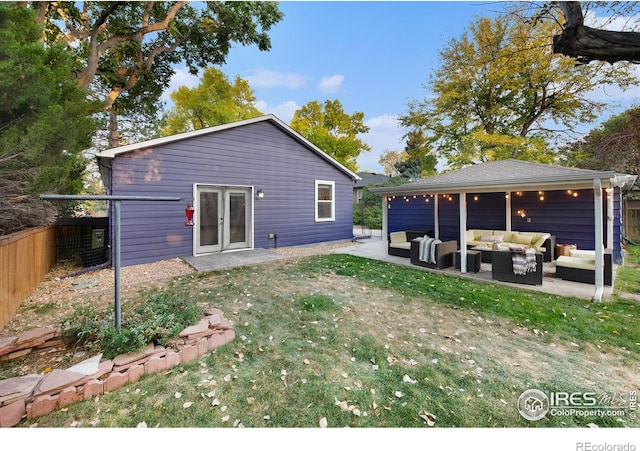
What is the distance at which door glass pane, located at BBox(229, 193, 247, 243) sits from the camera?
8.40 metres

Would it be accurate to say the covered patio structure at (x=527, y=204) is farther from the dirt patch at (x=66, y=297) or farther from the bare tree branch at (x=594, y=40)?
the dirt patch at (x=66, y=297)

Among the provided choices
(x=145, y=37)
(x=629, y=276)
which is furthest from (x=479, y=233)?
(x=145, y=37)

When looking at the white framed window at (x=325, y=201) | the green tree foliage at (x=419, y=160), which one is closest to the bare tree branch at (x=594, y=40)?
the white framed window at (x=325, y=201)

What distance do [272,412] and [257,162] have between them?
25.8 ft

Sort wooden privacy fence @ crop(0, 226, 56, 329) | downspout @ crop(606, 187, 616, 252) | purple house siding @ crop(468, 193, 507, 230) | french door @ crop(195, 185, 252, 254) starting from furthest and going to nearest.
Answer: purple house siding @ crop(468, 193, 507, 230)
french door @ crop(195, 185, 252, 254)
downspout @ crop(606, 187, 616, 252)
wooden privacy fence @ crop(0, 226, 56, 329)

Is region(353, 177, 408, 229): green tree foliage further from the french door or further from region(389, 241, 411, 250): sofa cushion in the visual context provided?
the french door

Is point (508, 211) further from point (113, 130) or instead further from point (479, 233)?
point (113, 130)

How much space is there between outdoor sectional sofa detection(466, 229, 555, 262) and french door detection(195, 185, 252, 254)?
6.89 m

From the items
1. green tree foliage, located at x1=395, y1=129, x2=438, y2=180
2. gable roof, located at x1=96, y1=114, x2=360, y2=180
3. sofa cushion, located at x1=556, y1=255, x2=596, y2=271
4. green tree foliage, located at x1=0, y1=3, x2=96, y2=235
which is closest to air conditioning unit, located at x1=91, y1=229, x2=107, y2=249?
gable roof, located at x1=96, y1=114, x2=360, y2=180

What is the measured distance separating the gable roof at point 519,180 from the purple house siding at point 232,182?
3.41 metres

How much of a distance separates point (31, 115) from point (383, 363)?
5.55 metres

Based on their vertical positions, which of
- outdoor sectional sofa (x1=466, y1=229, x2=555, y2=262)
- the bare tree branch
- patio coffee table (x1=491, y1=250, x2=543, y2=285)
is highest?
the bare tree branch

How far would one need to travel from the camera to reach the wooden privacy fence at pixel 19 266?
3498 millimetres

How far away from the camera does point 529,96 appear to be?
13672mm
